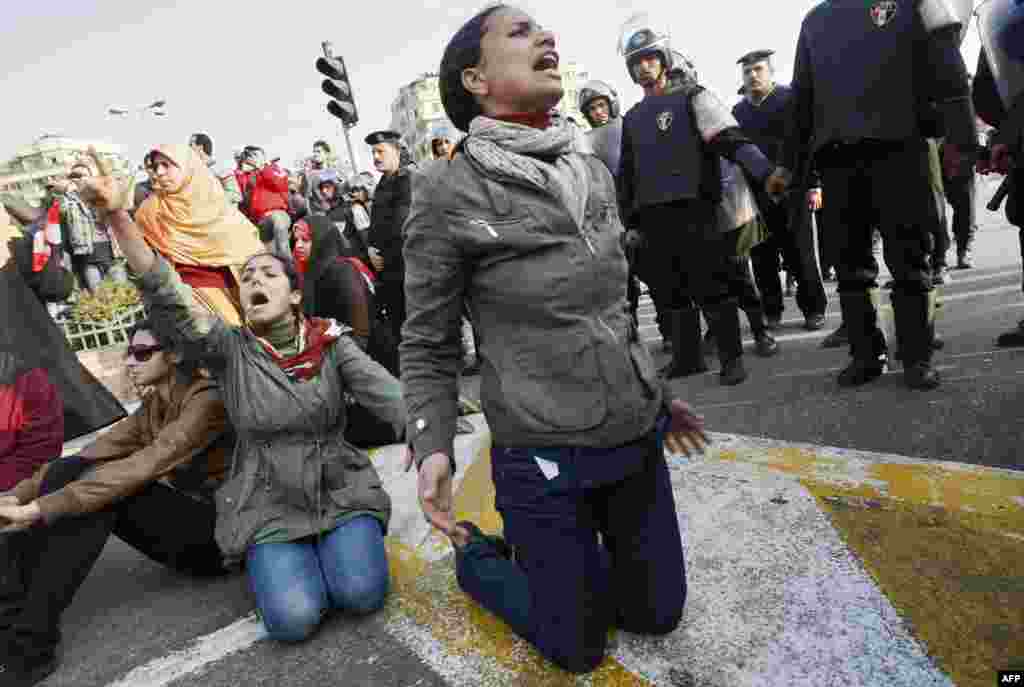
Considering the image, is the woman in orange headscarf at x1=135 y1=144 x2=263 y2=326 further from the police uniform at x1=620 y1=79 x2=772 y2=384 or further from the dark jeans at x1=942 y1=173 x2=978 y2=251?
the dark jeans at x1=942 y1=173 x2=978 y2=251

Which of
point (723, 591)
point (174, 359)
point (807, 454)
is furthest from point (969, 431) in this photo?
point (174, 359)

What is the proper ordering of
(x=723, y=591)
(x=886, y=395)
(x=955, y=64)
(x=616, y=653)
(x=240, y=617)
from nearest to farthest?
(x=616, y=653)
(x=723, y=591)
(x=240, y=617)
(x=955, y=64)
(x=886, y=395)

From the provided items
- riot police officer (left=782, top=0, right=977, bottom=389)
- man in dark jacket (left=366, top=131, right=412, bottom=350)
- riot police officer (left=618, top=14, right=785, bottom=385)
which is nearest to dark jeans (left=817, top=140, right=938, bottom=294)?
riot police officer (left=782, top=0, right=977, bottom=389)

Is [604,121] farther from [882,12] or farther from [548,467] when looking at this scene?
[548,467]

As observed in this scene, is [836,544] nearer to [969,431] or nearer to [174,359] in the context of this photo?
[969,431]

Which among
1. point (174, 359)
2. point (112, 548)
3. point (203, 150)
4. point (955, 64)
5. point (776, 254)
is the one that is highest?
point (203, 150)

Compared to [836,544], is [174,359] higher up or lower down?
higher up

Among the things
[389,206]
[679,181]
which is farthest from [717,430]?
[389,206]

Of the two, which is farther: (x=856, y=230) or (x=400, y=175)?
(x=400, y=175)

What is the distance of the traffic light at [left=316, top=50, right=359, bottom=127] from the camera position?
844 cm

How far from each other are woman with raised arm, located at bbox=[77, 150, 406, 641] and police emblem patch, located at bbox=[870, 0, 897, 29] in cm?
283

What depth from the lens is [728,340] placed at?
4.20 meters

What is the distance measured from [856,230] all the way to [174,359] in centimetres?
330

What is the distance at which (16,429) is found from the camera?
281 cm
